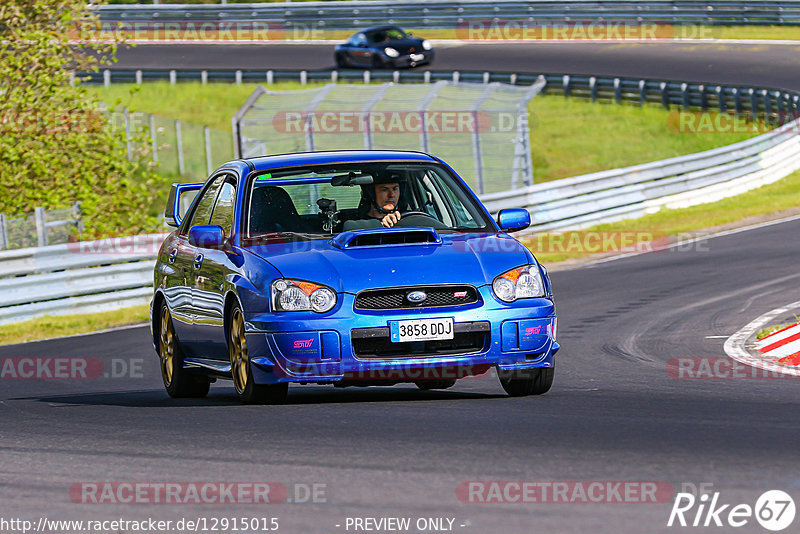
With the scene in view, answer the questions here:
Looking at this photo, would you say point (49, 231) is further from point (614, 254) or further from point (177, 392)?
point (177, 392)

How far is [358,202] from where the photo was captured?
9898 millimetres

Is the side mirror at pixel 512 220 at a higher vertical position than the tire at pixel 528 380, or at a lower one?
higher

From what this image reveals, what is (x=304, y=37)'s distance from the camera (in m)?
62.4

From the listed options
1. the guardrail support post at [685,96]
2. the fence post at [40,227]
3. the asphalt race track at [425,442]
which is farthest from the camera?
the guardrail support post at [685,96]

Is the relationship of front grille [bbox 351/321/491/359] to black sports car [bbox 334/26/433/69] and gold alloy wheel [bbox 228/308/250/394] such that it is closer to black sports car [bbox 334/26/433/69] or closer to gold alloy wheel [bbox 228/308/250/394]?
gold alloy wheel [bbox 228/308/250/394]

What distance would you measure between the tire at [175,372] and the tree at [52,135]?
13.4 m

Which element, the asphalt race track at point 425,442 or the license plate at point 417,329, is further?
the license plate at point 417,329

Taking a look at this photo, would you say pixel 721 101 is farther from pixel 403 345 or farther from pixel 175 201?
pixel 403 345

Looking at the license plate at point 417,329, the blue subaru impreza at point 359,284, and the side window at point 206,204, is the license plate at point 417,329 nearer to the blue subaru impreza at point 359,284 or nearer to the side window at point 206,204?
the blue subaru impreza at point 359,284

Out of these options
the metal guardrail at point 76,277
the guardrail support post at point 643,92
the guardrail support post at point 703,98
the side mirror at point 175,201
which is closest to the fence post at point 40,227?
the metal guardrail at point 76,277

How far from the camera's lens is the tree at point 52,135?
2409 cm

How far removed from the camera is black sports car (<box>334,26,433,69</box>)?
5059cm
